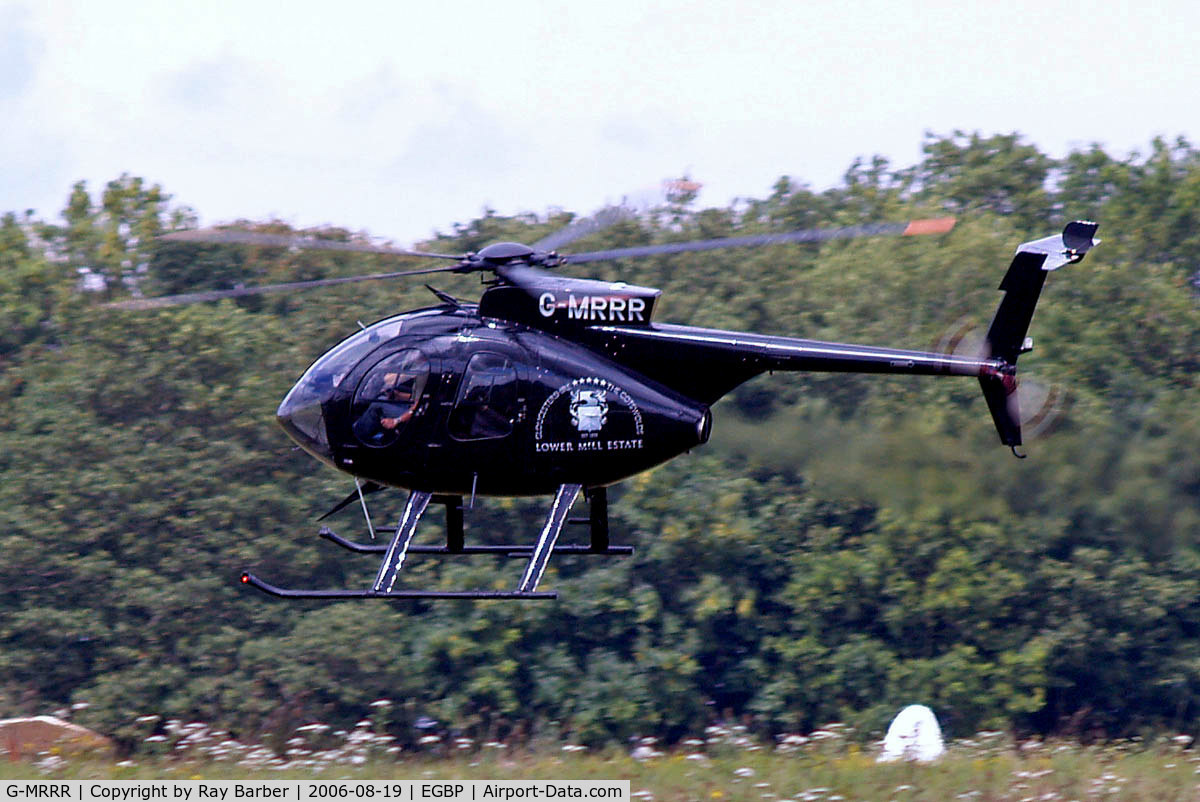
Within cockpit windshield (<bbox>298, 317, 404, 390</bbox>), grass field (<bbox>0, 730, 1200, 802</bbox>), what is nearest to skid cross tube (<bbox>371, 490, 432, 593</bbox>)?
cockpit windshield (<bbox>298, 317, 404, 390</bbox>)

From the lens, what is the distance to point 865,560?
72.2 feet

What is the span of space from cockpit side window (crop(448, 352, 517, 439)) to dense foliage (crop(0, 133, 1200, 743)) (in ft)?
35.0

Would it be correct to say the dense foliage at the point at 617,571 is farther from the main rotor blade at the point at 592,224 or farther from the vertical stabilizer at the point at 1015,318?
the main rotor blade at the point at 592,224

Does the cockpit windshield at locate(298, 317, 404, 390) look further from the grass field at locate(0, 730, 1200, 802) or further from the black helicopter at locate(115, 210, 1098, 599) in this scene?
the grass field at locate(0, 730, 1200, 802)

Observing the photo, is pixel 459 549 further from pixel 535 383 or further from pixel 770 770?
pixel 770 770

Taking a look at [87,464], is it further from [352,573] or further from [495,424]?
[495,424]

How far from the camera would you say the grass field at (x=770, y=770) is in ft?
33.5

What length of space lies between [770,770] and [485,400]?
10.7 ft

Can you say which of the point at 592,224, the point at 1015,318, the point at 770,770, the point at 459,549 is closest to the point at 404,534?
the point at 459,549

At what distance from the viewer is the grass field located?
10.2 meters

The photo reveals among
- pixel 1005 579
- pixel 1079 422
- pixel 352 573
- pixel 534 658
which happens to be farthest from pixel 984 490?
pixel 352 573

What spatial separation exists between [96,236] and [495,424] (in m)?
17.8

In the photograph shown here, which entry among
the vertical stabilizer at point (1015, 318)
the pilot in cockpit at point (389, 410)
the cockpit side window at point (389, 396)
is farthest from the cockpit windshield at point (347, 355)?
the vertical stabilizer at point (1015, 318)

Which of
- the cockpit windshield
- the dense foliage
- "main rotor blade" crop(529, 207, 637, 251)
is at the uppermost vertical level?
"main rotor blade" crop(529, 207, 637, 251)
